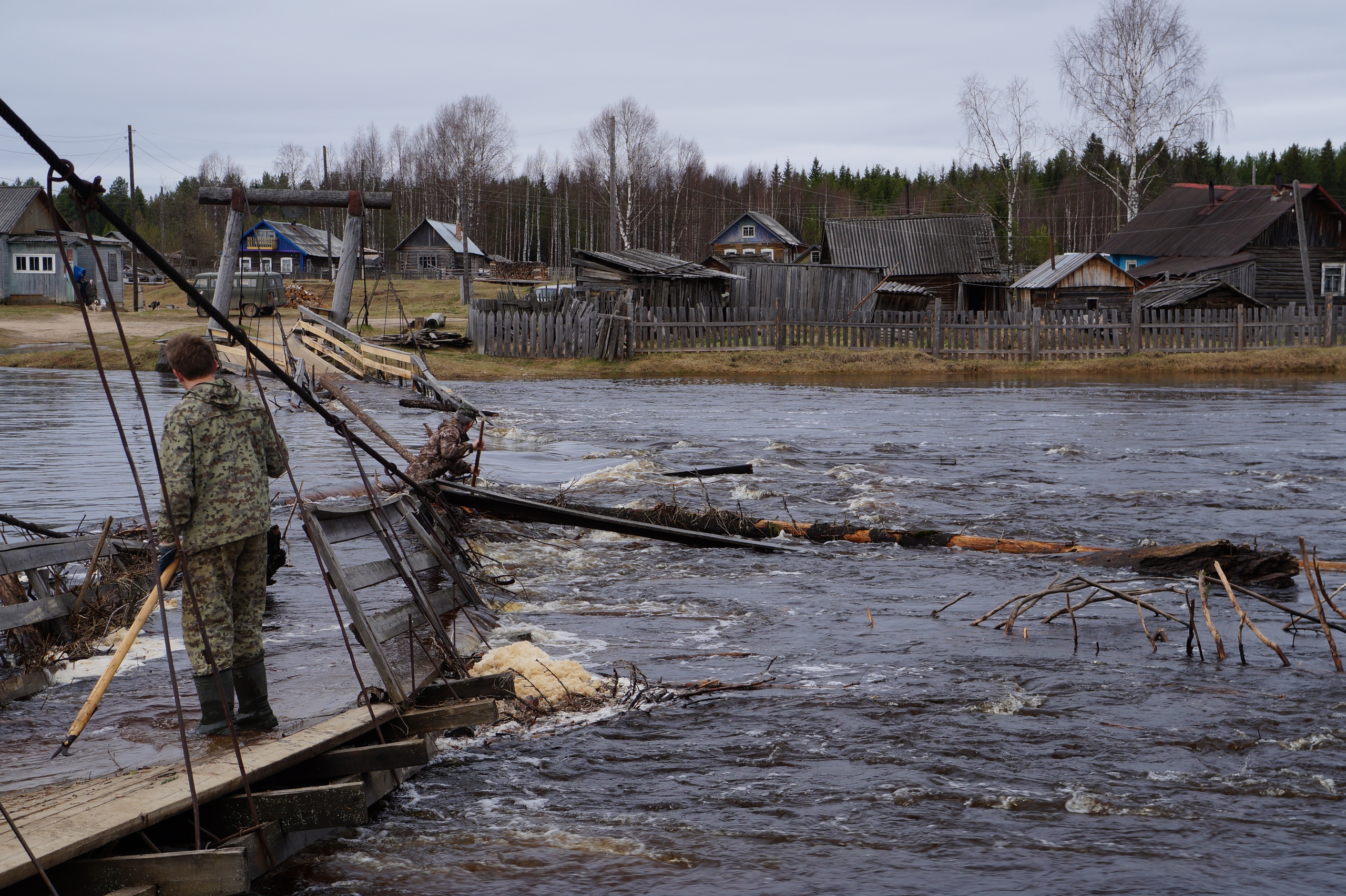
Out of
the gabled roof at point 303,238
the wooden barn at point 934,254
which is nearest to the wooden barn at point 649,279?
the wooden barn at point 934,254

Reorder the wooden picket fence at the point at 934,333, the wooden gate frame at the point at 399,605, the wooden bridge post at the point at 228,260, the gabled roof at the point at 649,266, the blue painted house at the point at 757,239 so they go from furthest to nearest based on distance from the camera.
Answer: the blue painted house at the point at 757,239 < the gabled roof at the point at 649,266 < the wooden picket fence at the point at 934,333 < the wooden bridge post at the point at 228,260 < the wooden gate frame at the point at 399,605

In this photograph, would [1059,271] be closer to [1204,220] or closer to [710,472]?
[1204,220]

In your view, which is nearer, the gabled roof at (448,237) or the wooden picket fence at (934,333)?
the wooden picket fence at (934,333)

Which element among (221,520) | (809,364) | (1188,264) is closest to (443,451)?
(221,520)

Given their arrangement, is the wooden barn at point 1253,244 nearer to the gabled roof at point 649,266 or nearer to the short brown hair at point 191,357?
the gabled roof at point 649,266

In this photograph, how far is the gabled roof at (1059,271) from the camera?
45031 millimetres

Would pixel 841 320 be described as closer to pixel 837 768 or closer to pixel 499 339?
pixel 499 339

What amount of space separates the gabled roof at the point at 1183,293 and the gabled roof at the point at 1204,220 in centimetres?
629

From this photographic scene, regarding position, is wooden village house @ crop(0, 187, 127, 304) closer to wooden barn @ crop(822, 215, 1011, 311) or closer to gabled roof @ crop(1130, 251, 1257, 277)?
wooden barn @ crop(822, 215, 1011, 311)

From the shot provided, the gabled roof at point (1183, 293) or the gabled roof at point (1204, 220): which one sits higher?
the gabled roof at point (1204, 220)

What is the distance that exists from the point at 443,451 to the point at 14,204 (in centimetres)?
5046

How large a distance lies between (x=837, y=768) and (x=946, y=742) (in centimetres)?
71

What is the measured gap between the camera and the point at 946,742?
20.6 ft

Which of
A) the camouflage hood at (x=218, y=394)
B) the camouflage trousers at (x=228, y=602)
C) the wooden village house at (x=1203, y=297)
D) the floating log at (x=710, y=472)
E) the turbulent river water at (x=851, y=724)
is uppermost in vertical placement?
the wooden village house at (x=1203, y=297)
